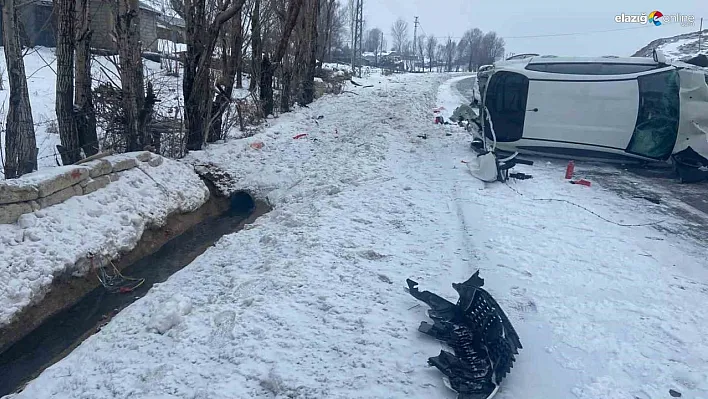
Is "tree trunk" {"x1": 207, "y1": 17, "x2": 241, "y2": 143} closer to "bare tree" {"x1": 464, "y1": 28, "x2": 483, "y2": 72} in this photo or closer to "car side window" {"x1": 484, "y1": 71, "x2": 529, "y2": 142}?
"car side window" {"x1": 484, "y1": 71, "x2": 529, "y2": 142}

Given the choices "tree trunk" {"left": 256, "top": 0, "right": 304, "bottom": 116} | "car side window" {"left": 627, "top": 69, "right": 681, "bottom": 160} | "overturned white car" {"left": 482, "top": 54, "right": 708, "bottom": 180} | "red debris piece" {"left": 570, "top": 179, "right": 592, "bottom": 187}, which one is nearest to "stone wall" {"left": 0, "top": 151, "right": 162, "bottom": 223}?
"overturned white car" {"left": 482, "top": 54, "right": 708, "bottom": 180}

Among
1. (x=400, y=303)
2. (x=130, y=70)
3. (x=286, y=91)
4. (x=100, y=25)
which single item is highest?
(x=100, y=25)

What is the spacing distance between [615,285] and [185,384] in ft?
12.0

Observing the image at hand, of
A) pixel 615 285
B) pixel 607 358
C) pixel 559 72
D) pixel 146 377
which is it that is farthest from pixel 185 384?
pixel 559 72

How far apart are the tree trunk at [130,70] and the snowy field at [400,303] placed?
3269 mm

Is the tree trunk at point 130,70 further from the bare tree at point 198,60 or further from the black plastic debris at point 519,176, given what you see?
the black plastic debris at point 519,176

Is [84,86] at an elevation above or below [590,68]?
below

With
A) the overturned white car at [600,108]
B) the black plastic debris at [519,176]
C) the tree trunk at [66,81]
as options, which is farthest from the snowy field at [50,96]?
the overturned white car at [600,108]

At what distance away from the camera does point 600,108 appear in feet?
30.0

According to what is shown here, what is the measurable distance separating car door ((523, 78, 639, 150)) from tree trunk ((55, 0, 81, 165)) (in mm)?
7536

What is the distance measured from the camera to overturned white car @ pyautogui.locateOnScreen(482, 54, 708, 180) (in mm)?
8664

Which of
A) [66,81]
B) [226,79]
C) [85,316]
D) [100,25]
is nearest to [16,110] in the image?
[66,81]

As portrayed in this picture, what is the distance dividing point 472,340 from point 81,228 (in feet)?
15.4

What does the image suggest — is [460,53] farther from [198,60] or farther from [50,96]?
[198,60]
